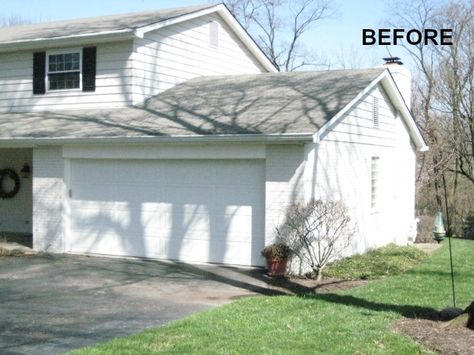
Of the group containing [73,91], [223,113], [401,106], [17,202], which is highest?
[73,91]

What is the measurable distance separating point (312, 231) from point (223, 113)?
11.5 ft

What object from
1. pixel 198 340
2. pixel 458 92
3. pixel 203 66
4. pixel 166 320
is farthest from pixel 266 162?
pixel 458 92

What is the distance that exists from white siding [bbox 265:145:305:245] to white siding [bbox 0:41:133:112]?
5.50 metres

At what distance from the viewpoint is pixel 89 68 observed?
17.2 metres

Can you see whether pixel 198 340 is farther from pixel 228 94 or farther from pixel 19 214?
pixel 19 214

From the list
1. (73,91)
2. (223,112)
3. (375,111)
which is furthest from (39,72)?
(375,111)

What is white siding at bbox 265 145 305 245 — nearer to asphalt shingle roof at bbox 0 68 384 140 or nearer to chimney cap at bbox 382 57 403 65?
asphalt shingle roof at bbox 0 68 384 140

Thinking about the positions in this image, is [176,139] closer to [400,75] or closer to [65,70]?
[65,70]

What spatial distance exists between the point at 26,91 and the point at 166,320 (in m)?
11.6

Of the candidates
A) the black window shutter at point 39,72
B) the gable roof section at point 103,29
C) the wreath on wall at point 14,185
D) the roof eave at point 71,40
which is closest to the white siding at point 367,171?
the gable roof section at point 103,29

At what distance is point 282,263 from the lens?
1239cm

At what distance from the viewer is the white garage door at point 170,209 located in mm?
13344

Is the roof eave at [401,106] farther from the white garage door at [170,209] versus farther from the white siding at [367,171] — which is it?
the white garage door at [170,209]

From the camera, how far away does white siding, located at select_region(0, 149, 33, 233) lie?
1981 cm
